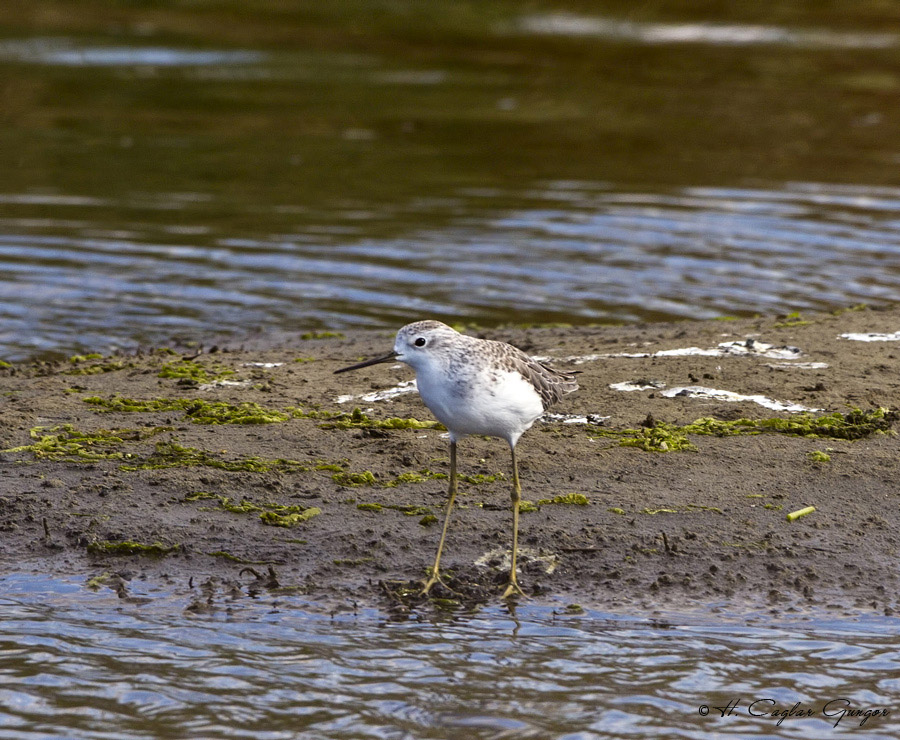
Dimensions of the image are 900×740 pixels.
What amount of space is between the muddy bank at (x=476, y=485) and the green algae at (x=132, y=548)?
12 mm

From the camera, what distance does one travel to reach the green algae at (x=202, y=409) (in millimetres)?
8297

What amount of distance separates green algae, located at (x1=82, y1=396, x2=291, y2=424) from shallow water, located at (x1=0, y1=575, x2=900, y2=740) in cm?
199

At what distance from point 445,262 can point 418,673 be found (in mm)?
8861

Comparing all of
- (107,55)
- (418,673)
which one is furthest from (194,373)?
(107,55)

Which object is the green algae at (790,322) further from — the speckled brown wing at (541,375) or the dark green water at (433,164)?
the speckled brown wing at (541,375)

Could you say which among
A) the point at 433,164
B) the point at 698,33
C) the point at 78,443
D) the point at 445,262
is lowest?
the point at 78,443

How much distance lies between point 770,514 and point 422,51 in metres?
23.8

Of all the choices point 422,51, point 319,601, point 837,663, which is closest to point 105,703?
point 319,601

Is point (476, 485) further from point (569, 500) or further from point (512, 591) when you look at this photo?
point (512, 591)

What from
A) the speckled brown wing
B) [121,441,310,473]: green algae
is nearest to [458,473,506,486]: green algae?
the speckled brown wing

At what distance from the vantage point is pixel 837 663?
19.2 feet

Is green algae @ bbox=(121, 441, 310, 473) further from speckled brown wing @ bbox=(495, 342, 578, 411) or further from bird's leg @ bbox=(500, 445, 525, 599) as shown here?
speckled brown wing @ bbox=(495, 342, 578, 411)

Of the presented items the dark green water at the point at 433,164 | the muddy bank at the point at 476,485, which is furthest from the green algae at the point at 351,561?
the dark green water at the point at 433,164

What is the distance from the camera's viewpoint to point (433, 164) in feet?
63.2
